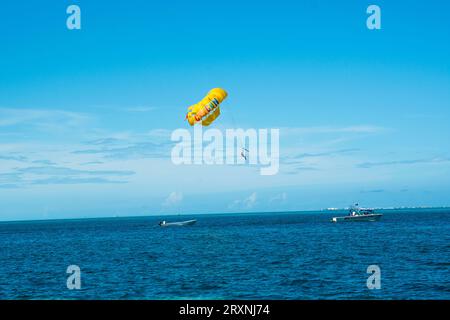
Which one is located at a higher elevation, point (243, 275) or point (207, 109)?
point (207, 109)

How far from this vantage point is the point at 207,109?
158ft

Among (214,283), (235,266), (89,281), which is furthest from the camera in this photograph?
(235,266)

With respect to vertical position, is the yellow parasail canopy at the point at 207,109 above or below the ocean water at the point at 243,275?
above

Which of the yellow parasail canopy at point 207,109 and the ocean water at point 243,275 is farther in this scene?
the yellow parasail canopy at point 207,109

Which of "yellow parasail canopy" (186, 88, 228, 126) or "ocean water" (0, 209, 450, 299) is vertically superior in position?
"yellow parasail canopy" (186, 88, 228, 126)

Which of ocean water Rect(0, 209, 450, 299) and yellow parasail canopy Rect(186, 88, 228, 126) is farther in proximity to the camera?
yellow parasail canopy Rect(186, 88, 228, 126)

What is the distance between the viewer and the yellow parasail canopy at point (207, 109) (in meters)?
48.0

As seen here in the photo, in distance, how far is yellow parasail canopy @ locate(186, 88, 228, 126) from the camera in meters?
48.0

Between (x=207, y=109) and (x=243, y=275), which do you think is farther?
(x=207, y=109)
